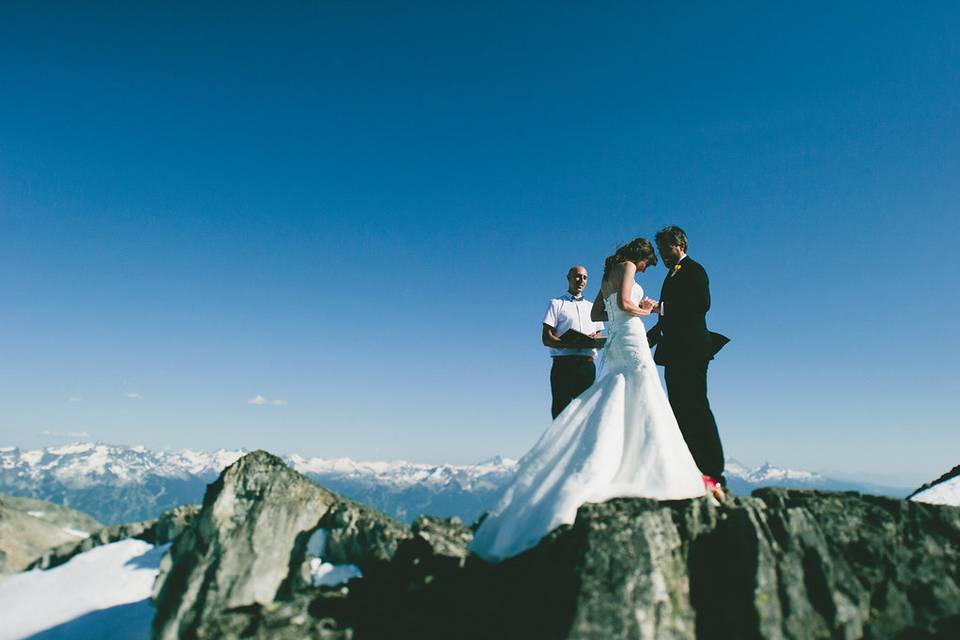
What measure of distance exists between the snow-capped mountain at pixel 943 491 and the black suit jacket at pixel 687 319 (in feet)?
30.3

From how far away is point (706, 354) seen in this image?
9.70 meters

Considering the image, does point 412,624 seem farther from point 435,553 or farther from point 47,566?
point 47,566

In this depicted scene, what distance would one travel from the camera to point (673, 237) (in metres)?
10.0

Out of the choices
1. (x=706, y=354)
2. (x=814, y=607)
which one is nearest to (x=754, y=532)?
(x=814, y=607)

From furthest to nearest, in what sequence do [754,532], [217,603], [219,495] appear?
1. [219,495]
2. [217,603]
3. [754,532]

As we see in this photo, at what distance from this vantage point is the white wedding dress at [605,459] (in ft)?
26.1

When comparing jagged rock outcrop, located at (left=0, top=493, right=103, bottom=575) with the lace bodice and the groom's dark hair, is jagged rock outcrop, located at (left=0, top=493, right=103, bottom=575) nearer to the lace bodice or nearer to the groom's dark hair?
the lace bodice

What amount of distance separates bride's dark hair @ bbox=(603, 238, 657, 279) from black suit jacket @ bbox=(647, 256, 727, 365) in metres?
0.60

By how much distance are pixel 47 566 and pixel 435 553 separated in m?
48.1

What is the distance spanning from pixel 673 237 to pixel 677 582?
648 centimetres

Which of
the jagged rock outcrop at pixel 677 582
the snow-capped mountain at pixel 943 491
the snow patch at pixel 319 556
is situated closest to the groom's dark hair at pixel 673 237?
the jagged rock outcrop at pixel 677 582

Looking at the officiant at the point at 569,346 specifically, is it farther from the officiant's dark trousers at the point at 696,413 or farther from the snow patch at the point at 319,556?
the snow patch at the point at 319,556

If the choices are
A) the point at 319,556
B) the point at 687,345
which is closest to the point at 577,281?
the point at 687,345

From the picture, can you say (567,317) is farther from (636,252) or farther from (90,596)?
(90,596)
